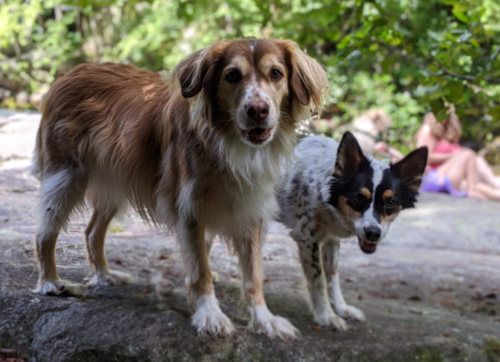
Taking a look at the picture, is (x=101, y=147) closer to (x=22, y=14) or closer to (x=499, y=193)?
(x=499, y=193)

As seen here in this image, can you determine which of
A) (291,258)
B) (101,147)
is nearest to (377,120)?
(291,258)

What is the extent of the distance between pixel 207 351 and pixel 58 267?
962mm

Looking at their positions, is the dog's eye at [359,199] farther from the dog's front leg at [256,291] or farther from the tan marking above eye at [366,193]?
the dog's front leg at [256,291]

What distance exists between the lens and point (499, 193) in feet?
33.0

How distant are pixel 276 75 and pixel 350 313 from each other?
6.36ft

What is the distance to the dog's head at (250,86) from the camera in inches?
109

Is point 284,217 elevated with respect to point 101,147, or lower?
lower

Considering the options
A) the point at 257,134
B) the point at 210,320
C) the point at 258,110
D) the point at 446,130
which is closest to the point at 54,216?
the point at 210,320

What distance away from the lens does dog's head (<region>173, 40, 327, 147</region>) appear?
278cm

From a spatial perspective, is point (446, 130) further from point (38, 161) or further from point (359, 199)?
point (38, 161)

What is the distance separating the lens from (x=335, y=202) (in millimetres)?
3328

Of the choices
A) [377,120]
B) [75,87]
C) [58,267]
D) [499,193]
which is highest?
[75,87]

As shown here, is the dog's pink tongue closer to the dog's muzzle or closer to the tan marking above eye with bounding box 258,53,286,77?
the tan marking above eye with bounding box 258,53,286,77

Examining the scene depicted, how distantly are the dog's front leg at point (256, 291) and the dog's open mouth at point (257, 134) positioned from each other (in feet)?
2.71
